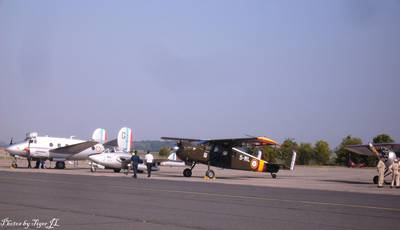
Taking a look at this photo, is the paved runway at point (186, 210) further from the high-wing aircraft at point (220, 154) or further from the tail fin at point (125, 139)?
the tail fin at point (125, 139)

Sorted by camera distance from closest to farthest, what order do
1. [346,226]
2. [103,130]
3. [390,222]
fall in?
[346,226]
[390,222]
[103,130]

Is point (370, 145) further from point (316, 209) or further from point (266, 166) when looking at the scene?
point (316, 209)

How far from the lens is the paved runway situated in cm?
1062

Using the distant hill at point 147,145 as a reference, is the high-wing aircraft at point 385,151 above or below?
above

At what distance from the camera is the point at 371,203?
16.0 meters

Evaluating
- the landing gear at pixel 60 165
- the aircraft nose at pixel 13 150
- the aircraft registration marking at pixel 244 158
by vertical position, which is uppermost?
the aircraft registration marking at pixel 244 158

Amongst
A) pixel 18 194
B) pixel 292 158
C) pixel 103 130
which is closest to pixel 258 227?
pixel 18 194

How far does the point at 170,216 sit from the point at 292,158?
962 inches

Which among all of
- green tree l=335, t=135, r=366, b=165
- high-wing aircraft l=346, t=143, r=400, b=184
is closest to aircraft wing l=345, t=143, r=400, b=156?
high-wing aircraft l=346, t=143, r=400, b=184

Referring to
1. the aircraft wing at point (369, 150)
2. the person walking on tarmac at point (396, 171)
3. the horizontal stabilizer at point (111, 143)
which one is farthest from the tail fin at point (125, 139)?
the person walking on tarmac at point (396, 171)

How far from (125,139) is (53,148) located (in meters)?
5.69

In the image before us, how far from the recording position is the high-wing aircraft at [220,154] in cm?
3178

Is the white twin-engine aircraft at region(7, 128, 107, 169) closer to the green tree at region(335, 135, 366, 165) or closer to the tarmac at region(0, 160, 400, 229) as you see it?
the tarmac at region(0, 160, 400, 229)

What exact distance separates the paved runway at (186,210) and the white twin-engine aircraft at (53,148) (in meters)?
24.9
